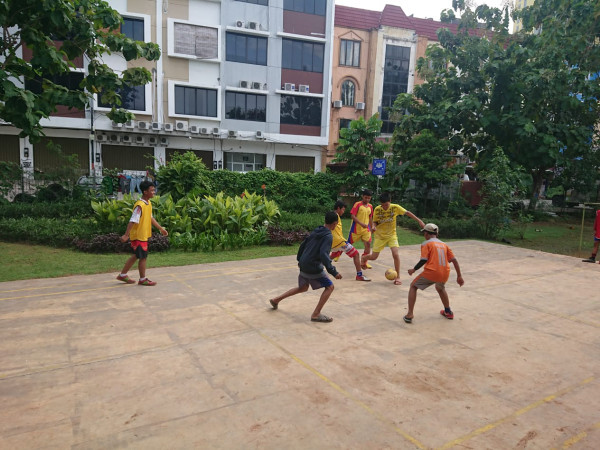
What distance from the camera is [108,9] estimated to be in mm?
8992

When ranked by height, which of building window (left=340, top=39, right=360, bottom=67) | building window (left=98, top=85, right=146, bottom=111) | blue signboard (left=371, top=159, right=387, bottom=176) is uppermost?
building window (left=340, top=39, right=360, bottom=67)

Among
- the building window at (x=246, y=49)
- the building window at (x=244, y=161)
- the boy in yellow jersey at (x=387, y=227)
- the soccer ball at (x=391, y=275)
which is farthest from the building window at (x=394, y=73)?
the soccer ball at (x=391, y=275)

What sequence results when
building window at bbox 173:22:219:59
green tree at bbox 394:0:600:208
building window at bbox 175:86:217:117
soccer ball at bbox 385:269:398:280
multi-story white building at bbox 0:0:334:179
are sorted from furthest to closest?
building window at bbox 175:86:217:117
building window at bbox 173:22:219:59
multi-story white building at bbox 0:0:334:179
green tree at bbox 394:0:600:208
soccer ball at bbox 385:269:398:280

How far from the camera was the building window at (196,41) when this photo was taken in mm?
26203

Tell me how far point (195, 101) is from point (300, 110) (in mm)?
7105

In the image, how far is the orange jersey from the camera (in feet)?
19.4

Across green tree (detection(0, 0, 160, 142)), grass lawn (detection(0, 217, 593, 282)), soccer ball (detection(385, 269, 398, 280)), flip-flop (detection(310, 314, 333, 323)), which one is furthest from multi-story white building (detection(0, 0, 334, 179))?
flip-flop (detection(310, 314, 333, 323))

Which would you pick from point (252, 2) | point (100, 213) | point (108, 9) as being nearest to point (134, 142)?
point (252, 2)

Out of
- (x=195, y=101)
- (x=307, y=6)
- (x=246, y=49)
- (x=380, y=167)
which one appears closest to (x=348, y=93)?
(x=307, y=6)

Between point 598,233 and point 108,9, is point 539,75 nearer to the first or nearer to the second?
point 598,233

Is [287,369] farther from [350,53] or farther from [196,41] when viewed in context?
[350,53]

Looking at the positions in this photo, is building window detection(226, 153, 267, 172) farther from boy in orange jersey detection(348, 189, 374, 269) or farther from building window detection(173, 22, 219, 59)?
boy in orange jersey detection(348, 189, 374, 269)

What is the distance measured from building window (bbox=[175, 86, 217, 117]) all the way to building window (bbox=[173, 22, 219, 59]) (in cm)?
205

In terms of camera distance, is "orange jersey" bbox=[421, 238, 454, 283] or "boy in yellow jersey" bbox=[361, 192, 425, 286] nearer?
"orange jersey" bbox=[421, 238, 454, 283]
